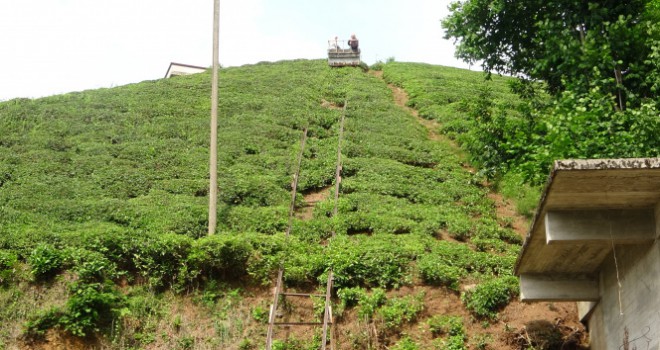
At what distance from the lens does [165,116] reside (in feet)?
85.6

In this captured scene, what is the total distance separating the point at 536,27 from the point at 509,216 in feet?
16.0

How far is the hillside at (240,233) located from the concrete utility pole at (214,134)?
0.40m

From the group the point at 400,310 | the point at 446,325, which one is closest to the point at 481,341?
the point at 446,325

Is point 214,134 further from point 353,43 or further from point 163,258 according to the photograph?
point 353,43

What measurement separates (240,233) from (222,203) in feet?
6.67

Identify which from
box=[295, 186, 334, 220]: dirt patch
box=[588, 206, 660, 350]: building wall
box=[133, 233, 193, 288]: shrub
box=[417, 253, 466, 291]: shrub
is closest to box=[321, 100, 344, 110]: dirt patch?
box=[295, 186, 334, 220]: dirt patch

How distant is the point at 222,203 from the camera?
18.8 metres

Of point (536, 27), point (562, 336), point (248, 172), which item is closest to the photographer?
point (562, 336)

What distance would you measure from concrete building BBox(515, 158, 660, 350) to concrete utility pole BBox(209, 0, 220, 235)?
8.19m

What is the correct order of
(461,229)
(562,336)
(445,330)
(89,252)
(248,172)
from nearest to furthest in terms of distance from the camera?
(562,336) < (445,330) < (89,252) < (461,229) < (248,172)

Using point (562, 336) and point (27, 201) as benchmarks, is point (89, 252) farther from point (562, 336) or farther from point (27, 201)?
point (562, 336)

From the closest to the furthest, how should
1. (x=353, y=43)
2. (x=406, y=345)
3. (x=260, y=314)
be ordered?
1. (x=406, y=345)
2. (x=260, y=314)
3. (x=353, y=43)

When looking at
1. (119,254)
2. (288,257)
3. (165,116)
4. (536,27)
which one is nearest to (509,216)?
(536,27)

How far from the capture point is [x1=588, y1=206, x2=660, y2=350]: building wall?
8.61 metres
